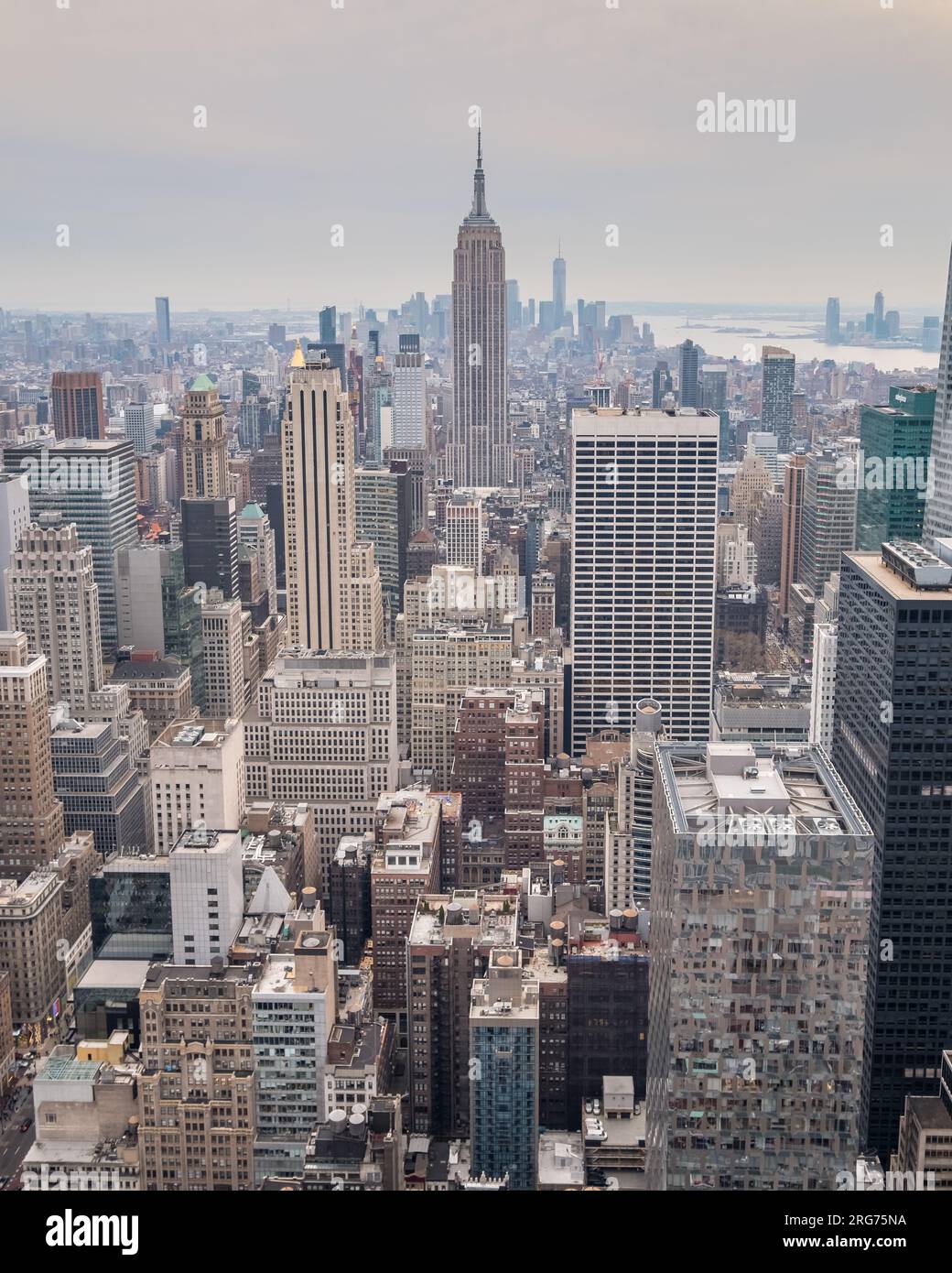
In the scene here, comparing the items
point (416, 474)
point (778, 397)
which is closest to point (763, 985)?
point (778, 397)

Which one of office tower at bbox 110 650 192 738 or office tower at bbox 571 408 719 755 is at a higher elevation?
office tower at bbox 571 408 719 755

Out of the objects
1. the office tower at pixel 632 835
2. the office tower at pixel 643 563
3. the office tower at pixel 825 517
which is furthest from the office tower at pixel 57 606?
the office tower at pixel 825 517

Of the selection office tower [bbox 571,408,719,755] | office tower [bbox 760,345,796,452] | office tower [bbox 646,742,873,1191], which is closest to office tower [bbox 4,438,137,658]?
office tower [bbox 571,408,719,755]

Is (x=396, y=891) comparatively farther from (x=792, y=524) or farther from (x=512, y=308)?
(x=512, y=308)

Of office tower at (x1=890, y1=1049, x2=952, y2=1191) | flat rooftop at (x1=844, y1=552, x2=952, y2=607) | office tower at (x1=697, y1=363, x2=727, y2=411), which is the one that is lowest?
office tower at (x1=890, y1=1049, x2=952, y2=1191)

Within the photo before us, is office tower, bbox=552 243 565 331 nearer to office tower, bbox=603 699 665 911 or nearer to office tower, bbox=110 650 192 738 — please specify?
office tower, bbox=603 699 665 911
